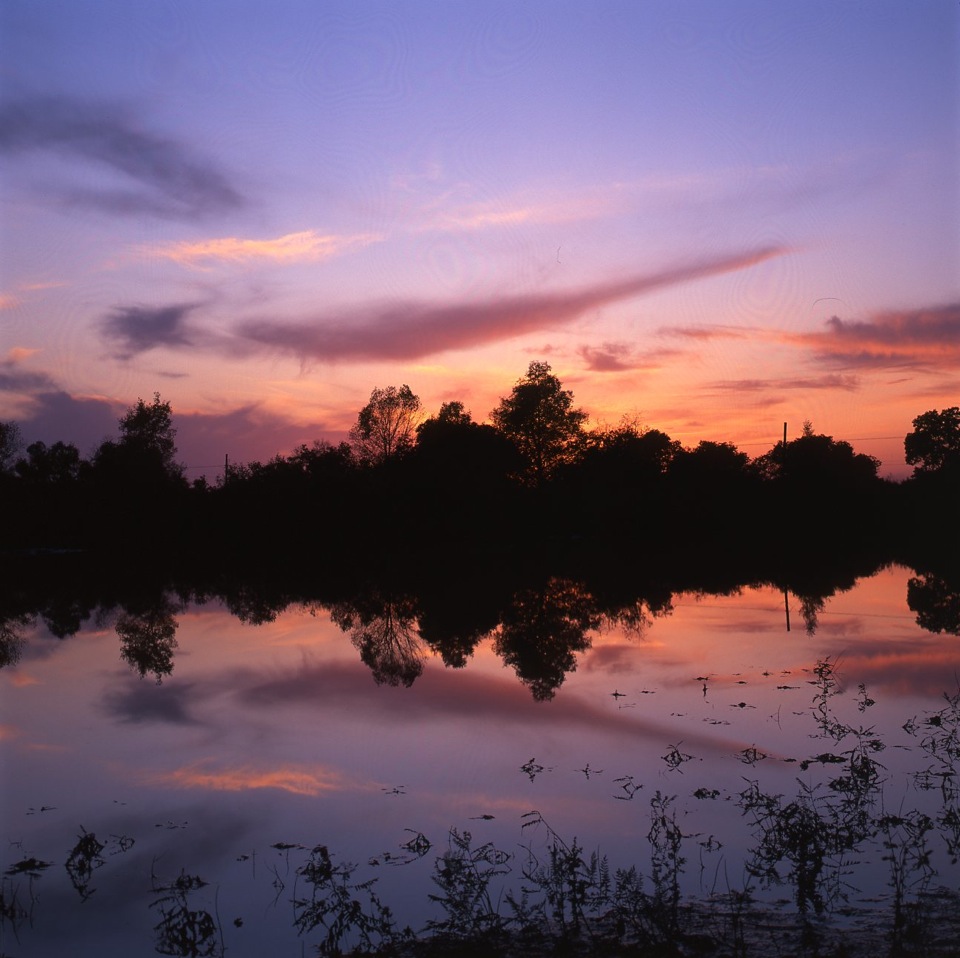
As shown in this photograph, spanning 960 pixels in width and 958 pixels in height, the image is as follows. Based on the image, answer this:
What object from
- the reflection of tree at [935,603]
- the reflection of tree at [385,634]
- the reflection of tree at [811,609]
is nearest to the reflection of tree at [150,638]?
the reflection of tree at [385,634]

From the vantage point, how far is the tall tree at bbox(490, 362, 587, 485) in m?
74.7

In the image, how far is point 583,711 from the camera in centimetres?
1329

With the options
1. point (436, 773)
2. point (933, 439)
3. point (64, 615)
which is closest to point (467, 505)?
point (64, 615)

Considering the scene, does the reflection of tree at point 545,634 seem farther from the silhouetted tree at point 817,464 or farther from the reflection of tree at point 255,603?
the silhouetted tree at point 817,464

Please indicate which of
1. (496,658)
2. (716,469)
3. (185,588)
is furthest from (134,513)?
(496,658)

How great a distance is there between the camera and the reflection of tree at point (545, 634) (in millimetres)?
16344

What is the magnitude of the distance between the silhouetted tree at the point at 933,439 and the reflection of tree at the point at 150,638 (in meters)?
83.2

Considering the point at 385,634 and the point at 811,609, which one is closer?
the point at 385,634

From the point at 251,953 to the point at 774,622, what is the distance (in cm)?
1854

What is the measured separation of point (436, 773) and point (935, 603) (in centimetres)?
1990

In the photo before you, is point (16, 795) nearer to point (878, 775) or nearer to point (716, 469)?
point (878, 775)

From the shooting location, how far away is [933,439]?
95.3 m

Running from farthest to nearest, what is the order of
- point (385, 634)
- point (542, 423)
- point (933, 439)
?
point (933, 439)
point (542, 423)
point (385, 634)

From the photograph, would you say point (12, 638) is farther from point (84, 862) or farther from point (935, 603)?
point (935, 603)
